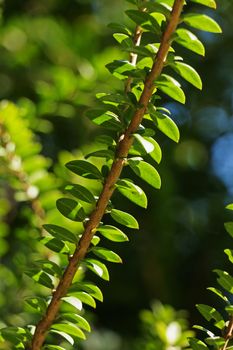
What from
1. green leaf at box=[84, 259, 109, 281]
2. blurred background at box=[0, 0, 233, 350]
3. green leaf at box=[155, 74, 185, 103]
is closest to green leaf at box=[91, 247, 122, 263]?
green leaf at box=[84, 259, 109, 281]

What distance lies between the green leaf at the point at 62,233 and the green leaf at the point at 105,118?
0.08m

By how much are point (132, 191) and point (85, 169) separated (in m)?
0.03

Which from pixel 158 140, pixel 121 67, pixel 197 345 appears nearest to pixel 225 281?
pixel 197 345

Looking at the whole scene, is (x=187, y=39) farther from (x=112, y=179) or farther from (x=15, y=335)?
(x=15, y=335)

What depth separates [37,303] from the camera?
0.46 meters

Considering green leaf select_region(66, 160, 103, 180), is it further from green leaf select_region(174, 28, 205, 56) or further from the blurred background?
the blurred background

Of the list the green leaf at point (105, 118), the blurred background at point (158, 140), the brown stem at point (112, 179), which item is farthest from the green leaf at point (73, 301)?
the blurred background at point (158, 140)

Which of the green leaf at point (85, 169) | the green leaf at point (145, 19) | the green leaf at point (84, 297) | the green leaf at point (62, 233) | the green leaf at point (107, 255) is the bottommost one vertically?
the green leaf at point (84, 297)

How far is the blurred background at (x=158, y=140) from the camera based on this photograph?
0.99 m

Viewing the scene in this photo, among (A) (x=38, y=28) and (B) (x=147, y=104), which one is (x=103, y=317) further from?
(B) (x=147, y=104)

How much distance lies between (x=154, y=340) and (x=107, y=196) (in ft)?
1.05

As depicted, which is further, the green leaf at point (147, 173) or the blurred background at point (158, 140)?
the blurred background at point (158, 140)

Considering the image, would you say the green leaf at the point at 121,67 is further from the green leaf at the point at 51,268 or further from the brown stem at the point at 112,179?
the green leaf at the point at 51,268

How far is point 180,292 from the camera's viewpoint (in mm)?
1193
